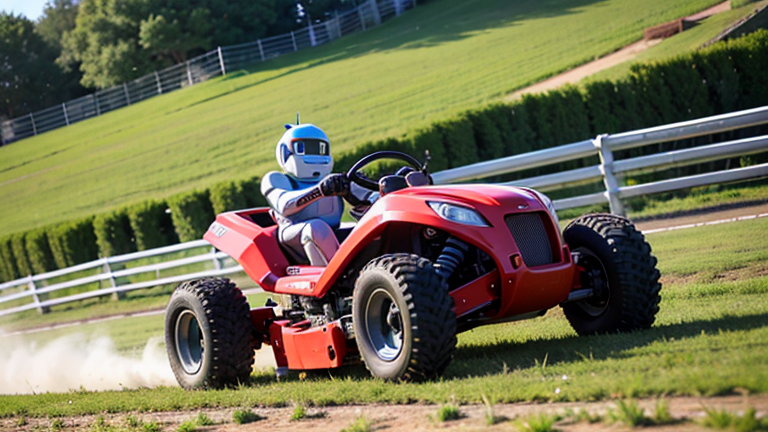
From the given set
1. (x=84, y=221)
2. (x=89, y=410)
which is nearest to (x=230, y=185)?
(x=84, y=221)

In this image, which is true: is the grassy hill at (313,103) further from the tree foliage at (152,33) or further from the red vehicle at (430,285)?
the red vehicle at (430,285)

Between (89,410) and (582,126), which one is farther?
(582,126)

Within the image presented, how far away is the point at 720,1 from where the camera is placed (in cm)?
2619

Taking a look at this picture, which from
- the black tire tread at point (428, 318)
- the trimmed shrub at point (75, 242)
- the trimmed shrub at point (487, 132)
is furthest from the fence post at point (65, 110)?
the black tire tread at point (428, 318)

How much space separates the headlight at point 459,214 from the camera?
5707mm

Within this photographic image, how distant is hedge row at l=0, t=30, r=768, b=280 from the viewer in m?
18.6

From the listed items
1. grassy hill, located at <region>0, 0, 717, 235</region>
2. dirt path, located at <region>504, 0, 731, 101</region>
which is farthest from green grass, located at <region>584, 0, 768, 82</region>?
grassy hill, located at <region>0, 0, 717, 235</region>

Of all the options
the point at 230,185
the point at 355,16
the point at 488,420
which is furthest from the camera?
the point at 355,16

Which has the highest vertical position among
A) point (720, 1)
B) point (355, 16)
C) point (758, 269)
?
point (355, 16)

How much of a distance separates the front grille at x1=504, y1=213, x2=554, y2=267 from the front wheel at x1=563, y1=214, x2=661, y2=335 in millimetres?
592

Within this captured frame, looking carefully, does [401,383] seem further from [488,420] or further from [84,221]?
[84,221]

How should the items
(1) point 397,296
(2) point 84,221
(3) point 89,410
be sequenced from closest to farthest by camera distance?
(1) point 397,296 < (3) point 89,410 < (2) point 84,221

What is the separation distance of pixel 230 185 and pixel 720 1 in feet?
55.2

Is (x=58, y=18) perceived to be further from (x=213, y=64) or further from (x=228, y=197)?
(x=228, y=197)
